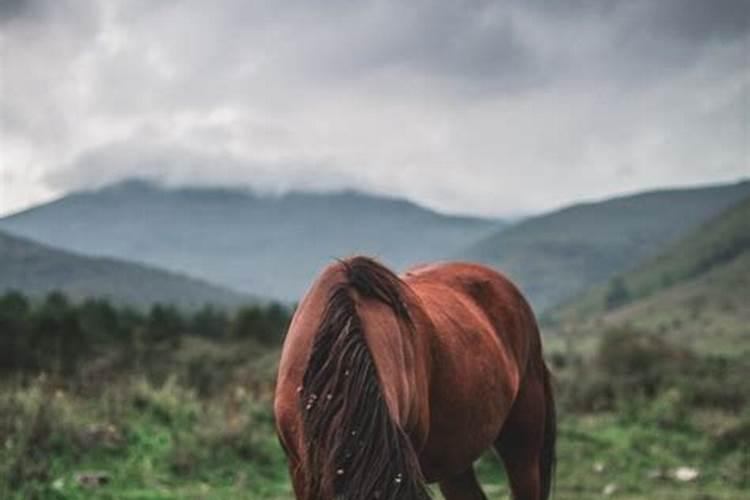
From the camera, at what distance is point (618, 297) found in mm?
141250

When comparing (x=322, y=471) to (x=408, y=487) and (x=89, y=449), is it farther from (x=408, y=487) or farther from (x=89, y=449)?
(x=89, y=449)

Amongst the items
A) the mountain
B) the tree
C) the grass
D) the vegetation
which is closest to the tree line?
the grass

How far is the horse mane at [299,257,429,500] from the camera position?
3.49m

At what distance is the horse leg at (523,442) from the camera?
6238 mm

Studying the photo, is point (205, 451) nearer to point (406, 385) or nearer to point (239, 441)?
point (239, 441)

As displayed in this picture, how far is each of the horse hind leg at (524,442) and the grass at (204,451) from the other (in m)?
4.27

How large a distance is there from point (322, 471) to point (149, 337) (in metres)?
39.4

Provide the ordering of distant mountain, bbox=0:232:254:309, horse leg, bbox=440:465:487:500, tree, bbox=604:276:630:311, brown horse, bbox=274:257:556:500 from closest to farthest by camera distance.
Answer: brown horse, bbox=274:257:556:500
horse leg, bbox=440:465:487:500
tree, bbox=604:276:630:311
distant mountain, bbox=0:232:254:309

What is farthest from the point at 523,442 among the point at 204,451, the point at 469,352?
the point at 204,451

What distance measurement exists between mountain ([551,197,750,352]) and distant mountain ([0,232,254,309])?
2216 inches

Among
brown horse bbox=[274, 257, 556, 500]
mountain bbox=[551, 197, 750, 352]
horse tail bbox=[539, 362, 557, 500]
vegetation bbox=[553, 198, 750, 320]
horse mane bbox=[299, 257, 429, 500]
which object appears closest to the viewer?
horse mane bbox=[299, 257, 429, 500]

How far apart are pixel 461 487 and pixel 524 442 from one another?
51 centimetres

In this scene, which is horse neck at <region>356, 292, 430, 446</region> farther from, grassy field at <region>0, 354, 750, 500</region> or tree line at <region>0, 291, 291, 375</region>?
tree line at <region>0, 291, 291, 375</region>

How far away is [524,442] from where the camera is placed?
628cm
